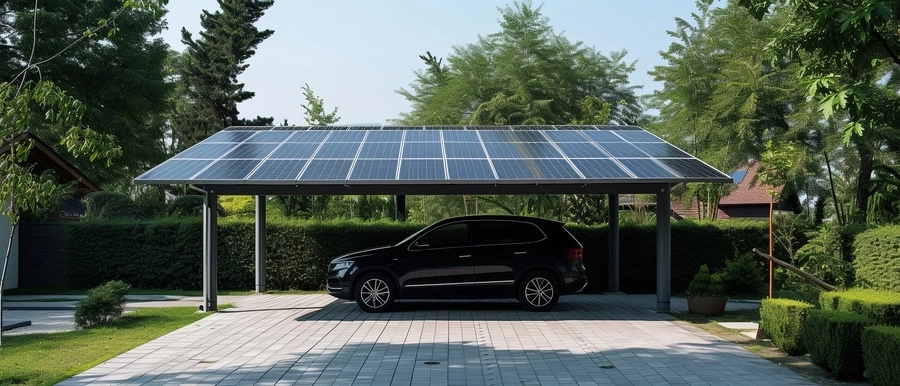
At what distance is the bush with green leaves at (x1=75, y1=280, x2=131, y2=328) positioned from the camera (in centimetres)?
1266

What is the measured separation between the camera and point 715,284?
14.2 metres

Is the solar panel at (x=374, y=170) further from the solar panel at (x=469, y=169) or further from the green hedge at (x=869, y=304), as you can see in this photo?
the green hedge at (x=869, y=304)

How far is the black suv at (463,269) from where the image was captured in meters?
14.2

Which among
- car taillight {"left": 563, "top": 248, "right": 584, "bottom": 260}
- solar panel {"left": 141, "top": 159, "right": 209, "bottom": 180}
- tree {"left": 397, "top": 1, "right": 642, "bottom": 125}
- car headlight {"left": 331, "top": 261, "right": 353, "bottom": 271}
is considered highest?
tree {"left": 397, "top": 1, "right": 642, "bottom": 125}

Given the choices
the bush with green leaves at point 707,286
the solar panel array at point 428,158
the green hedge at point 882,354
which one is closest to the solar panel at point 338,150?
the solar panel array at point 428,158

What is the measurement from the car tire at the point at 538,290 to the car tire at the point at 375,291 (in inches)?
89.9

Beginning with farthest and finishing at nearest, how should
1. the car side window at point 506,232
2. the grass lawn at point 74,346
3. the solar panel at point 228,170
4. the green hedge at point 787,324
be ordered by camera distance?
the car side window at point 506,232
the solar panel at point 228,170
the green hedge at point 787,324
the grass lawn at point 74,346

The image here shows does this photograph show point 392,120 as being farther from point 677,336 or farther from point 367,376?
point 367,376

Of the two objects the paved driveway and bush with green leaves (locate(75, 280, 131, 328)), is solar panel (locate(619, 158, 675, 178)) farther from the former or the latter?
bush with green leaves (locate(75, 280, 131, 328))

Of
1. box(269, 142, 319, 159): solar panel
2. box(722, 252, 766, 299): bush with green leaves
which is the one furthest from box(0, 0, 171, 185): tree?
box(722, 252, 766, 299): bush with green leaves

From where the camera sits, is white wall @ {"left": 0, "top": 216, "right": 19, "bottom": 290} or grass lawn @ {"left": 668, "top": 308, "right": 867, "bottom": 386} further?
white wall @ {"left": 0, "top": 216, "right": 19, "bottom": 290}

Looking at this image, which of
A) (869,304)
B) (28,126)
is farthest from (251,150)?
(869,304)

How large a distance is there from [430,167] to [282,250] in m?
6.70

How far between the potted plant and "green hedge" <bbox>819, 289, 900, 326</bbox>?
4.11m
